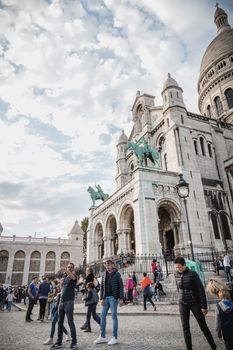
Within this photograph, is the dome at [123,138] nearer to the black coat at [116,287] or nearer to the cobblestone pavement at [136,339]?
the cobblestone pavement at [136,339]

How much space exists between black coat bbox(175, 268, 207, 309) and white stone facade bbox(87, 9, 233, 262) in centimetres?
1430

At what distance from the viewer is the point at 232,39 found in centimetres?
4306

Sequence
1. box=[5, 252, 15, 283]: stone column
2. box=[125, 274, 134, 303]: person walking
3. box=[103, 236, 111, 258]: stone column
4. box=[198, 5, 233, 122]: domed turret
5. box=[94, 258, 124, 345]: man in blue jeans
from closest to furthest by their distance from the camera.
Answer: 1. box=[94, 258, 124, 345]: man in blue jeans
2. box=[125, 274, 134, 303]: person walking
3. box=[103, 236, 111, 258]: stone column
4. box=[198, 5, 233, 122]: domed turret
5. box=[5, 252, 15, 283]: stone column

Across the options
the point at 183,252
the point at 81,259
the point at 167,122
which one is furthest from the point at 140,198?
the point at 81,259

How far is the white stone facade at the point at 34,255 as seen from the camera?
1666 inches

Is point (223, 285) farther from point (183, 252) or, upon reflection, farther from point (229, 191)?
point (229, 191)

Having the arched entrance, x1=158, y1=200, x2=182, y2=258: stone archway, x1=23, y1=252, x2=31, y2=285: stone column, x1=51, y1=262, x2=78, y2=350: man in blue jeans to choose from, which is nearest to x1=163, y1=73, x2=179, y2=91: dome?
x1=158, y1=200, x2=182, y2=258: stone archway

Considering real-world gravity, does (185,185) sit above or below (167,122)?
below

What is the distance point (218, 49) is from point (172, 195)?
34.8 meters

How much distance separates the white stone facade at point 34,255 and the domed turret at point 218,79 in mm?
33257

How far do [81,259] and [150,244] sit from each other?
32.2m

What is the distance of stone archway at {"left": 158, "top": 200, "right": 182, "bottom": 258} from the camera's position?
21.3m

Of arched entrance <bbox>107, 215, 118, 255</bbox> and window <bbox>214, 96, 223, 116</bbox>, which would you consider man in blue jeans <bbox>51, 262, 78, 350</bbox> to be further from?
window <bbox>214, 96, 223, 116</bbox>

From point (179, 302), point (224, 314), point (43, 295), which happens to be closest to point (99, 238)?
point (43, 295)
